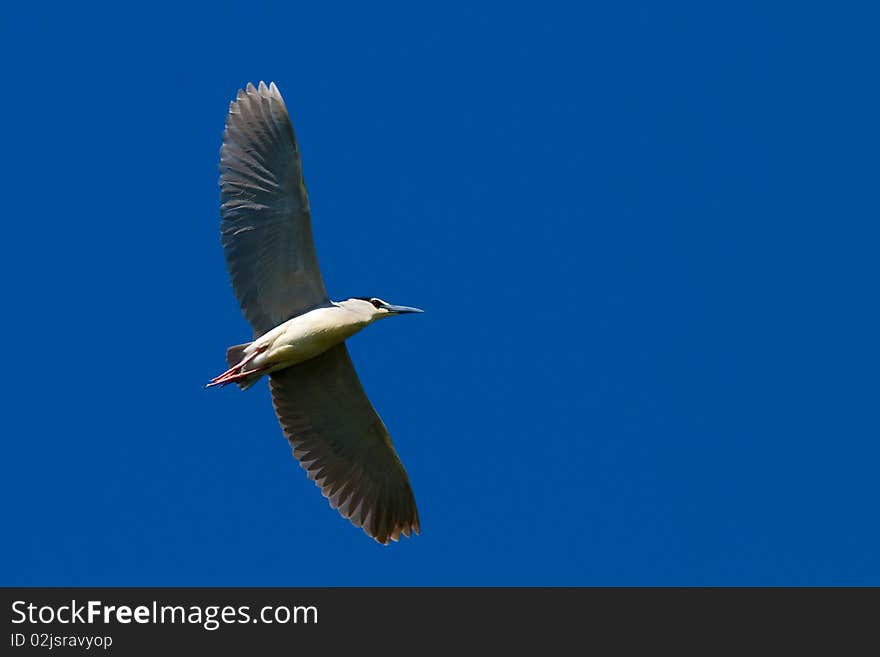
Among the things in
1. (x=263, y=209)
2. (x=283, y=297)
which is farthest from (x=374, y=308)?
(x=263, y=209)

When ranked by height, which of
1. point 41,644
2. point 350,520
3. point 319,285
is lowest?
point 41,644

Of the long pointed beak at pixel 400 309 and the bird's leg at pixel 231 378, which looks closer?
the bird's leg at pixel 231 378

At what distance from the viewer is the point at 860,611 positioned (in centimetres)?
1683

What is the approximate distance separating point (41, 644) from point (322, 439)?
351cm

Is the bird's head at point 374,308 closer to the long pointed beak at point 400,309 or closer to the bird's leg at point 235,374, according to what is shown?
the long pointed beak at point 400,309

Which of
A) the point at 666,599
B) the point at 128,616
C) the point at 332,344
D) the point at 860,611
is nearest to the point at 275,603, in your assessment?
the point at 128,616

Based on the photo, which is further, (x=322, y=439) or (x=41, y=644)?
(x=322, y=439)

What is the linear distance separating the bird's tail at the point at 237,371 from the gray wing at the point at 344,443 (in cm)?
64

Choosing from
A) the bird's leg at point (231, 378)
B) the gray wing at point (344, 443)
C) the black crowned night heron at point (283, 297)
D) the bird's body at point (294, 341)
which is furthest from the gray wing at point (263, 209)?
the gray wing at point (344, 443)

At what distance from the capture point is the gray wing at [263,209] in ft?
54.3

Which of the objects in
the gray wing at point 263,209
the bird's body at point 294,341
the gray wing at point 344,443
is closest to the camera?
the gray wing at point 263,209

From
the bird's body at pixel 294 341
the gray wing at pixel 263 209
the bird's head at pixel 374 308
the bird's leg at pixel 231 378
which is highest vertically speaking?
the gray wing at pixel 263 209

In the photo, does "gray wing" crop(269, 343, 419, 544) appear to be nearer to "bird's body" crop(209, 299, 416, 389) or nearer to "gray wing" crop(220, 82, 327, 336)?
"bird's body" crop(209, 299, 416, 389)

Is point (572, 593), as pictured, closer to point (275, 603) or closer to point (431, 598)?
point (431, 598)
